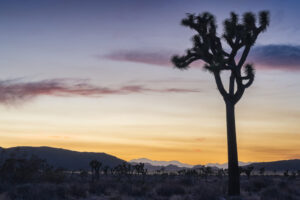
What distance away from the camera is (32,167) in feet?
99.8

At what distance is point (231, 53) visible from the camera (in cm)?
1521

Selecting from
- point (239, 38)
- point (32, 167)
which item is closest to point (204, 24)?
point (239, 38)

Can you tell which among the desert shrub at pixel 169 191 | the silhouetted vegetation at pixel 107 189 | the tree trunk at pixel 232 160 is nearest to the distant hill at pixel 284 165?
the silhouetted vegetation at pixel 107 189

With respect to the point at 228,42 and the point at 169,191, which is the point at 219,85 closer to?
the point at 228,42

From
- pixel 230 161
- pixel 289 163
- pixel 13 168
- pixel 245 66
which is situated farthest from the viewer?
pixel 289 163

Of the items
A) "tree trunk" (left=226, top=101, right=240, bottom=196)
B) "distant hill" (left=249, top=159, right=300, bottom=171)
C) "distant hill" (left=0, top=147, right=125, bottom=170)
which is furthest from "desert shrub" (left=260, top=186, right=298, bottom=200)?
"distant hill" (left=249, top=159, right=300, bottom=171)

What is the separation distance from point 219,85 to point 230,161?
331 centimetres

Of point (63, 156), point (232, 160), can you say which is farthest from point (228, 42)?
point (63, 156)

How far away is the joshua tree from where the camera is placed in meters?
14.9

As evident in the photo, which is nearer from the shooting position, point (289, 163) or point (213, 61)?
point (213, 61)

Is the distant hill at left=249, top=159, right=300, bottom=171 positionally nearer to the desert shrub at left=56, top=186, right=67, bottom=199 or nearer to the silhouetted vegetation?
the silhouetted vegetation

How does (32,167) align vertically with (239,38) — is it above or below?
below

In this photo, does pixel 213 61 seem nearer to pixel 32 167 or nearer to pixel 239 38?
pixel 239 38

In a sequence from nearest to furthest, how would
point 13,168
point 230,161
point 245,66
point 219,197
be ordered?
point 219,197 → point 230,161 → point 245,66 → point 13,168
